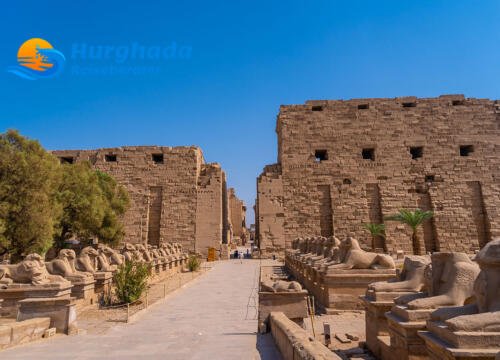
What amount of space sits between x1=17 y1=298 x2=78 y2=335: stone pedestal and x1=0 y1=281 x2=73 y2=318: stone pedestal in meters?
0.13

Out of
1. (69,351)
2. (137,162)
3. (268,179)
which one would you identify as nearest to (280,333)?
(69,351)

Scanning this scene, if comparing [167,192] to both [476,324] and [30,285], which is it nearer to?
[30,285]

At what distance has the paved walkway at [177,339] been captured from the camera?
393 cm

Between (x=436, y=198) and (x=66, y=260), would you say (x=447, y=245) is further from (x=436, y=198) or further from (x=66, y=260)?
(x=66, y=260)

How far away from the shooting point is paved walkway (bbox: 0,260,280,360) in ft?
12.9

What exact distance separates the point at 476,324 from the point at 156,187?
72.8 ft

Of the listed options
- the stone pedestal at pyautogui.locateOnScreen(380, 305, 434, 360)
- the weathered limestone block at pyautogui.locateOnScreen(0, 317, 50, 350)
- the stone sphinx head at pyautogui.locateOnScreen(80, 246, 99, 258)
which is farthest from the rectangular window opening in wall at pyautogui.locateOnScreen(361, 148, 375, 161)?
the weathered limestone block at pyautogui.locateOnScreen(0, 317, 50, 350)

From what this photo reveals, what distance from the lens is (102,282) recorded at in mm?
8062

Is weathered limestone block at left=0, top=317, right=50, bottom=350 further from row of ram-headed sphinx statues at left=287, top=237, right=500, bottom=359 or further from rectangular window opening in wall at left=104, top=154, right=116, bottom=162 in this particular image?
rectangular window opening in wall at left=104, top=154, right=116, bottom=162

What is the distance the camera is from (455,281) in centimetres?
337

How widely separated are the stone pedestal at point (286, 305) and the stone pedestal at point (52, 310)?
2.89 m

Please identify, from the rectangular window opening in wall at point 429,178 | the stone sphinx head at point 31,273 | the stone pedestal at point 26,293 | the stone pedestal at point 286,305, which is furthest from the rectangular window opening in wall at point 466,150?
the stone sphinx head at point 31,273

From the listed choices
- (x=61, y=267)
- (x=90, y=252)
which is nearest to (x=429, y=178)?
(x=90, y=252)

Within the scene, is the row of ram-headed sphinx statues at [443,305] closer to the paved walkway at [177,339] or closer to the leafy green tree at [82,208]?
the paved walkway at [177,339]
